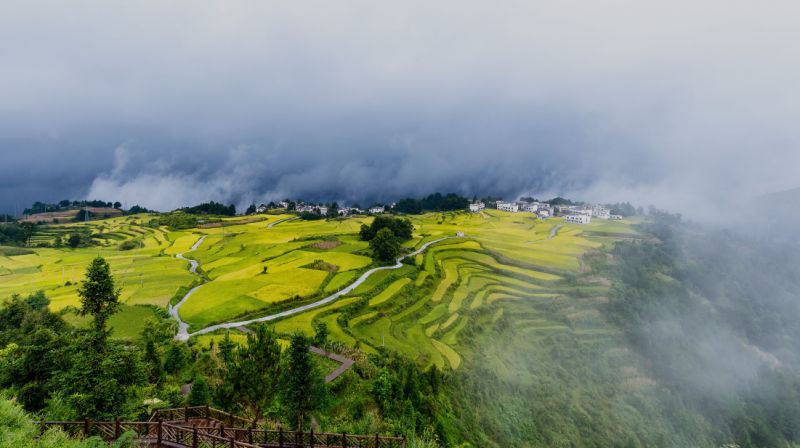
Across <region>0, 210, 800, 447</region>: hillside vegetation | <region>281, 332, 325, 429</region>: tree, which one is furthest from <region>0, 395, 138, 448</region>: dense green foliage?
<region>0, 210, 800, 447</region>: hillside vegetation

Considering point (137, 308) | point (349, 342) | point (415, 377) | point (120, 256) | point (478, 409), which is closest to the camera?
point (415, 377)

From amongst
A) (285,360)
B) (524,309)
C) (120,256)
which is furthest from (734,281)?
(120,256)

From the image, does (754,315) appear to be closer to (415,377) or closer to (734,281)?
(734,281)

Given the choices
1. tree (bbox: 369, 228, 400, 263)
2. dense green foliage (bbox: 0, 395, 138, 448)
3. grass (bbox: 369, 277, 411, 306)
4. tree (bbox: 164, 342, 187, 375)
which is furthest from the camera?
tree (bbox: 369, 228, 400, 263)

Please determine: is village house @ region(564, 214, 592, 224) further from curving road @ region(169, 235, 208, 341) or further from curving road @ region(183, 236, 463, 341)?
curving road @ region(169, 235, 208, 341)

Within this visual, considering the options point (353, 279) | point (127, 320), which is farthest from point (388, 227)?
point (127, 320)

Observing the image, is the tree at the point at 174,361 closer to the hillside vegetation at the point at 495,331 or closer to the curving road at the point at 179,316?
the hillside vegetation at the point at 495,331

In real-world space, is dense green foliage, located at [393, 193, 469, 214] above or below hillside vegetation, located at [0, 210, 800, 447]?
above
